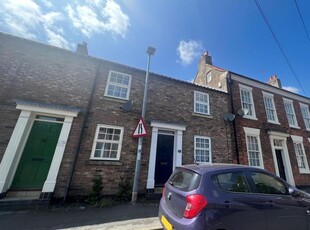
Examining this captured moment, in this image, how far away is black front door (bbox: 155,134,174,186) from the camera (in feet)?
23.4

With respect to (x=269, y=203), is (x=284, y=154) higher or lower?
higher

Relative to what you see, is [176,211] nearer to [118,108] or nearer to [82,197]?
[82,197]

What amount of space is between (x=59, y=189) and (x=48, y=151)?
1.52 metres

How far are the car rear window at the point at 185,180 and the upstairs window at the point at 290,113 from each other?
1252 cm

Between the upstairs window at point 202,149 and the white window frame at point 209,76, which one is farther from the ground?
the white window frame at point 209,76

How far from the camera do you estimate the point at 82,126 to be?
20.7ft

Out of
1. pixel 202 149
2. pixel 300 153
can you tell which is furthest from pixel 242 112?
pixel 300 153

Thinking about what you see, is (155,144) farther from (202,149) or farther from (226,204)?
(226,204)

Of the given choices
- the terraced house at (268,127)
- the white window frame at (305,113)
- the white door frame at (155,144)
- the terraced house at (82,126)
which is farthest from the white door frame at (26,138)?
the white window frame at (305,113)

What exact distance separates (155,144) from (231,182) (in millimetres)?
4553

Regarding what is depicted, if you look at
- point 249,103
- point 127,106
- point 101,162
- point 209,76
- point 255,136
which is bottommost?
point 101,162

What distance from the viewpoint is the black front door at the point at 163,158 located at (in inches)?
281

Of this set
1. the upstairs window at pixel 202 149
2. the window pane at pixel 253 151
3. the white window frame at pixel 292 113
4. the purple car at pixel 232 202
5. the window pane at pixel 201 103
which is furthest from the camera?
the white window frame at pixel 292 113

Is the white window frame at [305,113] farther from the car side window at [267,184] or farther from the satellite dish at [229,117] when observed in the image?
the car side window at [267,184]
